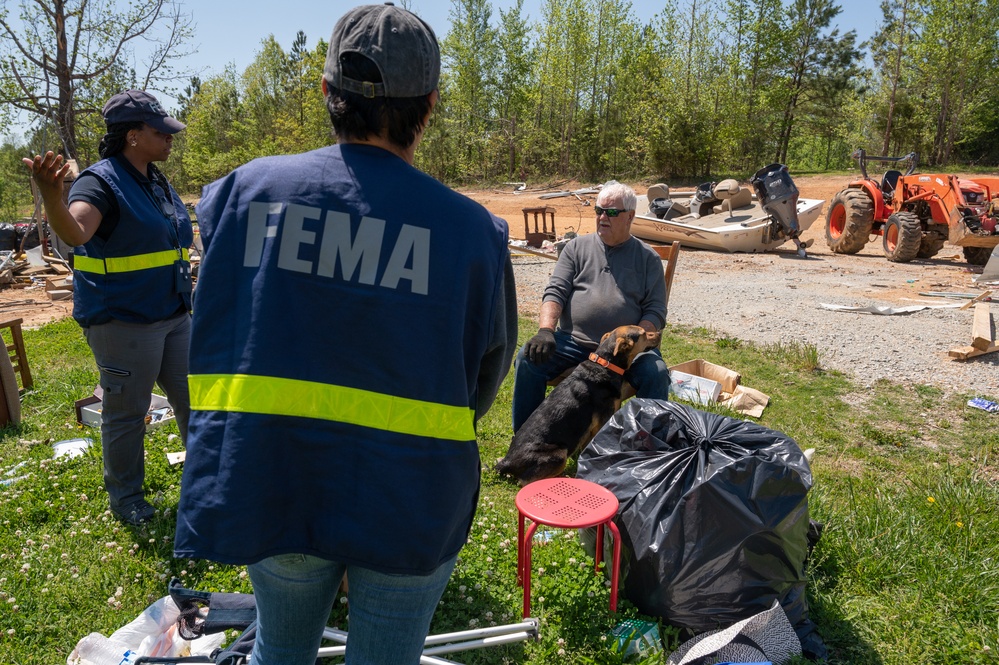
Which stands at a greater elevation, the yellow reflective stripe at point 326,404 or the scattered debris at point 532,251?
the yellow reflective stripe at point 326,404

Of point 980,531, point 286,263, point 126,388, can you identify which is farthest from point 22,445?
point 980,531

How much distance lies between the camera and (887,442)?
4438mm

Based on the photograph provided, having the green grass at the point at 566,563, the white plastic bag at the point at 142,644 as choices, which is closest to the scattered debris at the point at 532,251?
the green grass at the point at 566,563

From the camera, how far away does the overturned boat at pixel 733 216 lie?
498 inches

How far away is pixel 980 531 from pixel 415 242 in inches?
127

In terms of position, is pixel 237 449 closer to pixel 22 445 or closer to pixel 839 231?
pixel 22 445

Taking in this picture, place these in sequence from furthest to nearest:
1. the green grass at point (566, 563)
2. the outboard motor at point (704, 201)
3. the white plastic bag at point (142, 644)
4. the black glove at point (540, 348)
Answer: the outboard motor at point (704, 201) < the black glove at point (540, 348) < the green grass at point (566, 563) < the white plastic bag at point (142, 644)

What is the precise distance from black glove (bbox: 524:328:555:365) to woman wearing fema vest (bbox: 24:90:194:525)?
5.94 feet

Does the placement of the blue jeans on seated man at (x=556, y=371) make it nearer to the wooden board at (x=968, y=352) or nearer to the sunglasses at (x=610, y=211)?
the sunglasses at (x=610, y=211)

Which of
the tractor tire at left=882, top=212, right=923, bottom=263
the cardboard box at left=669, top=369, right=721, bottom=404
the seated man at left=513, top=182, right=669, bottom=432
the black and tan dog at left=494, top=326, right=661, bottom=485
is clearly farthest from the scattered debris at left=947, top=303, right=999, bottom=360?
the tractor tire at left=882, top=212, right=923, bottom=263

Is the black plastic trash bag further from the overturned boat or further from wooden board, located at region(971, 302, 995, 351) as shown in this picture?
the overturned boat

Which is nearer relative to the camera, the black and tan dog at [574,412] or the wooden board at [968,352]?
the black and tan dog at [574,412]

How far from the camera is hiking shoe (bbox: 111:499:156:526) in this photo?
125 inches

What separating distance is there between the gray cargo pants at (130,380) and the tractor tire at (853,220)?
41.2ft
